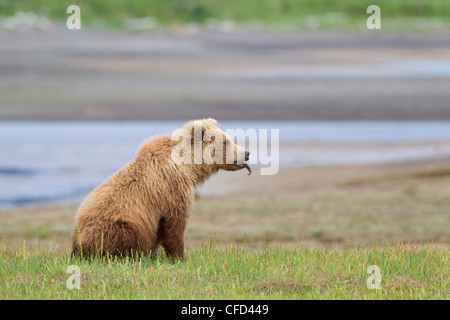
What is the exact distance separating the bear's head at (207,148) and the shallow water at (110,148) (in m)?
8.58

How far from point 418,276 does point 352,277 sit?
56 cm

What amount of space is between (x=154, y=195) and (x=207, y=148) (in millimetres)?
673

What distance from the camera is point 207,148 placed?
7.59 metres

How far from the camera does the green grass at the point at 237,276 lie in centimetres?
643

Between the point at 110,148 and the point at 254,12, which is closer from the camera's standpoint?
the point at 110,148

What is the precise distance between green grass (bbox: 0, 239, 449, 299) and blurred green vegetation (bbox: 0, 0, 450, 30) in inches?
1618

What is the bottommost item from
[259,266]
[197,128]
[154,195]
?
[259,266]

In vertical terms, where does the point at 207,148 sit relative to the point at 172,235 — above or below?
above
